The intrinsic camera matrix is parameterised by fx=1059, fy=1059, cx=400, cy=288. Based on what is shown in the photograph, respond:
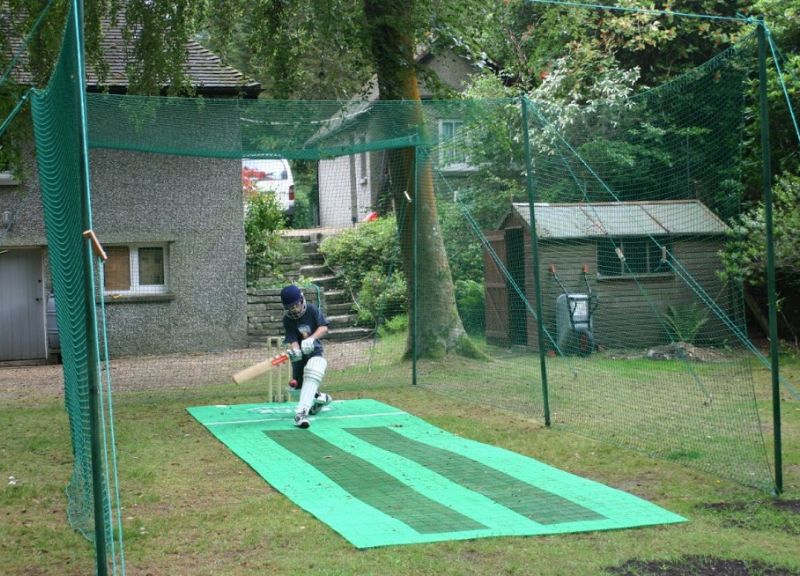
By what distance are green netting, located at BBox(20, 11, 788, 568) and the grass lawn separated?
357 millimetres

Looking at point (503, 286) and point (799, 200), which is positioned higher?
point (799, 200)

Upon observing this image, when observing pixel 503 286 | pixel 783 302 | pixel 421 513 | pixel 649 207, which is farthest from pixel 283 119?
pixel 783 302

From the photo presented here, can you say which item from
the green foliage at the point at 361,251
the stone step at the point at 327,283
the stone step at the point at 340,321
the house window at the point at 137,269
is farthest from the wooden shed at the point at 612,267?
the house window at the point at 137,269

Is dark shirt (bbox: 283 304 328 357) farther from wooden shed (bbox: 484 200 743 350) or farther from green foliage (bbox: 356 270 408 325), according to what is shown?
green foliage (bbox: 356 270 408 325)

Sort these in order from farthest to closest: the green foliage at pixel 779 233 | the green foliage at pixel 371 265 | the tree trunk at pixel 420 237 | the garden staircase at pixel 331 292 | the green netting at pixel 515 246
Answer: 1. the garden staircase at pixel 331 292
2. the green foliage at pixel 371 265
3. the green foliage at pixel 779 233
4. the tree trunk at pixel 420 237
5. the green netting at pixel 515 246

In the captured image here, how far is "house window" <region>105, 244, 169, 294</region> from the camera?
1845cm

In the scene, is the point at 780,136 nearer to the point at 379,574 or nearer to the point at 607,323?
the point at 607,323

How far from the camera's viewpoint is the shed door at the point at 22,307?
58.6 feet

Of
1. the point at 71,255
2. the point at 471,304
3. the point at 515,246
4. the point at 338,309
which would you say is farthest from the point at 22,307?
the point at 71,255

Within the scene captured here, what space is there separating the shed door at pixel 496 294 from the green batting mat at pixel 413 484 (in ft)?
6.08

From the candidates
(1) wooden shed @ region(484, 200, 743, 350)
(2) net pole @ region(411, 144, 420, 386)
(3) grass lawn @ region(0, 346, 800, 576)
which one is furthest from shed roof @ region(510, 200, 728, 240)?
(3) grass lawn @ region(0, 346, 800, 576)

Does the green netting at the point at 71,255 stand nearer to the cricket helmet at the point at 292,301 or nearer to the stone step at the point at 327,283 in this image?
the cricket helmet at the point at 292,301

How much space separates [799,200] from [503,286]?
16.9ft

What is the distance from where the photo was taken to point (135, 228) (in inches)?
725
